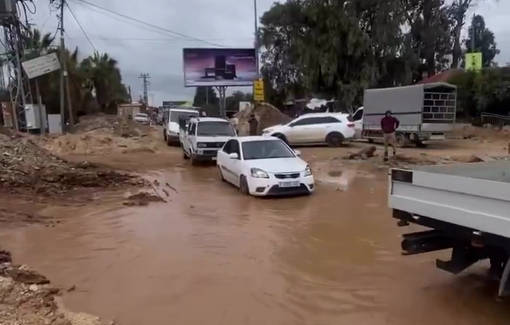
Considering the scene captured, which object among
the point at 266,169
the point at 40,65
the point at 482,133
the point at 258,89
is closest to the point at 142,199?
the point at 266,169

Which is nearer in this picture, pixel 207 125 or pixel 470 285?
pixel 470 285

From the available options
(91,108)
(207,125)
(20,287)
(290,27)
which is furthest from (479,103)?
(20,287)

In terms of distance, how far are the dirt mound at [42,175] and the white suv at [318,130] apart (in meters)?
11.5

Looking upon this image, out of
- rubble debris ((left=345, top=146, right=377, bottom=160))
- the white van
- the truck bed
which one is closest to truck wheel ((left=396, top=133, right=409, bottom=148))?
rubble debris ((left=345, top=146, right=377, bottom=160))

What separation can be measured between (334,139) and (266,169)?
1448cm

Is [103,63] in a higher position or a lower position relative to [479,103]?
higher

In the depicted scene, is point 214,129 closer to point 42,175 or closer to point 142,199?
point 42,175

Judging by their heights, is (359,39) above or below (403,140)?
above

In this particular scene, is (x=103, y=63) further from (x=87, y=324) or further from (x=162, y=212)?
(x=87, y=324)

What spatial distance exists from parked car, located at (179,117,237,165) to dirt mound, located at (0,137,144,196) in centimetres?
419

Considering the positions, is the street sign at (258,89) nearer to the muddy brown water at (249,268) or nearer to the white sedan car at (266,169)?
the white sedan car at (266,169)

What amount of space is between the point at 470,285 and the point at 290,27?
119 feet

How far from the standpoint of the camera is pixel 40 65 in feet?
103

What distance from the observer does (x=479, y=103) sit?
116 feet
